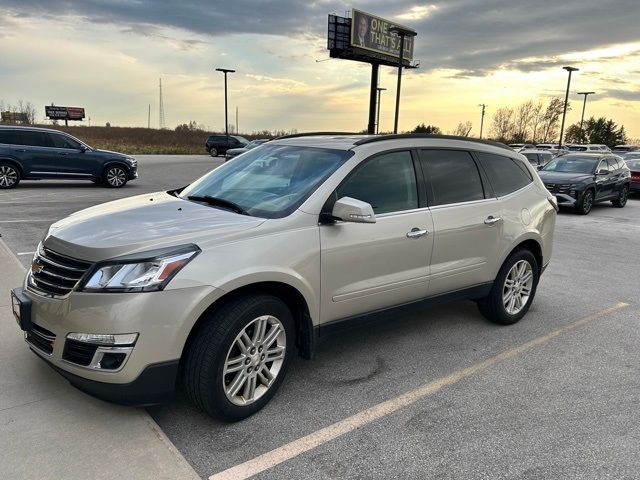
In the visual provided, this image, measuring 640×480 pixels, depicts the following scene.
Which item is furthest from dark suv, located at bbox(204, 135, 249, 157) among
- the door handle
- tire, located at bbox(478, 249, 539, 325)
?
the door handle

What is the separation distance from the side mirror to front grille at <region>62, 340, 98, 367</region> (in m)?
1.60

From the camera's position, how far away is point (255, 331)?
3016 millimetres

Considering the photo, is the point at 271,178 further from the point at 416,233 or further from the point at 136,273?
the point at 136,273

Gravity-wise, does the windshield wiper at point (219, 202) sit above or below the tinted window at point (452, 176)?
below

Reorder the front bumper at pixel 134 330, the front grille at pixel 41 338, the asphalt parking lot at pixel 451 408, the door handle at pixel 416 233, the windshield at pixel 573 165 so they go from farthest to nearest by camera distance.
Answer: the windshield at pixel 573 165 < the door handle at pixel 416 233 < the front grille at pixel 41 338 < the asphalt parking lot at pixel 451 408 < the front bumper at pixel 134 330

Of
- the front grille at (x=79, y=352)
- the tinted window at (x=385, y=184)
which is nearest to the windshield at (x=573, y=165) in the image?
the tinted window at (x=385, y=184)

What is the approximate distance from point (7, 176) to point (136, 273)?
549 inches

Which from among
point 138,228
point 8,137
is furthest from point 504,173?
point 8,137

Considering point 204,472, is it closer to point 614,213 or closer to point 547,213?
point 547,213

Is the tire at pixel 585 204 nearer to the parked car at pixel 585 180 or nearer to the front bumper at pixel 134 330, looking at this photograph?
the parked car at pixel 585 180

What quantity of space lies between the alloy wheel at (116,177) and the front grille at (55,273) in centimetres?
1345

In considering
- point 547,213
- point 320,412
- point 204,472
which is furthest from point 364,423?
point 547,213

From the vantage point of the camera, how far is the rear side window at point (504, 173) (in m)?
4.64

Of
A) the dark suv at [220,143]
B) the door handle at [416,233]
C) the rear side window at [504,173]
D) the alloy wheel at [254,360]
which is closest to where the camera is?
the alloy wheel at [254,360]
